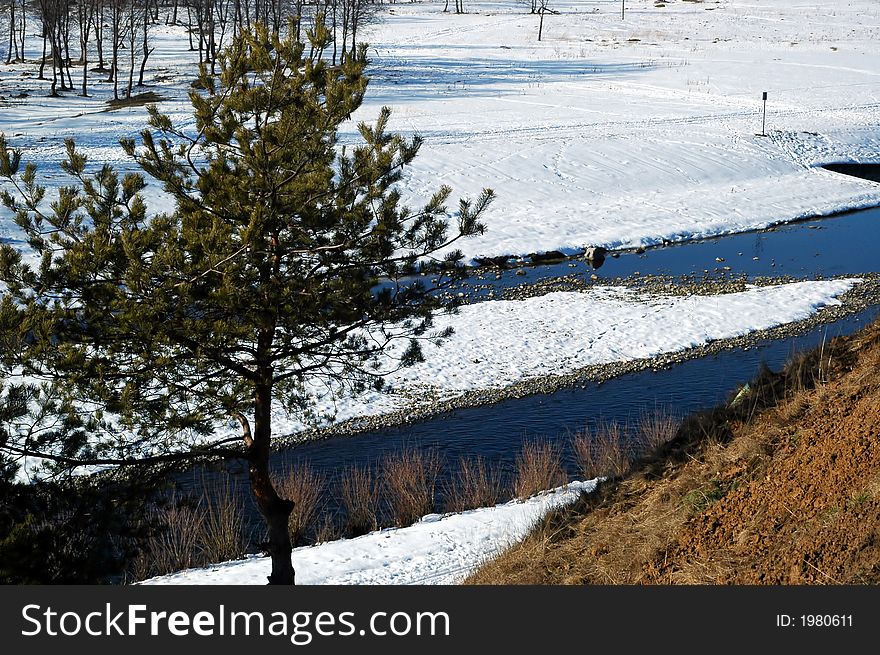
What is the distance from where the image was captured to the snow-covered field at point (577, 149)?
61.8ft

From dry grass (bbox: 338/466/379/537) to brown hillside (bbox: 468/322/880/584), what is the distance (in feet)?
10.6

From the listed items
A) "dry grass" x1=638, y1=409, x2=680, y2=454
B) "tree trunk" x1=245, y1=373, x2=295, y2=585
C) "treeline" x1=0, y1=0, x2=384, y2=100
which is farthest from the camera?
"treeline" x1=0, y1=0, x2=384, y2=100

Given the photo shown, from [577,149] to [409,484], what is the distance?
26.3m

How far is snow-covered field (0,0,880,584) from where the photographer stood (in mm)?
18828

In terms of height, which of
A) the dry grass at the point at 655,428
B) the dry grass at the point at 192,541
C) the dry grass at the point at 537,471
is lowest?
the dry grass at the point at 192,541

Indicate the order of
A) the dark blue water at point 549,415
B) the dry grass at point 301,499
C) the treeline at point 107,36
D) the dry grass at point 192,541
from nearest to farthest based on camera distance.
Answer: the dry grass at point 192,541 → the dry grass at point 301,499 → the dark blue water at point 549,415 → the treeline at point 107,36

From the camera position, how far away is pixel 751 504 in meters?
8.61

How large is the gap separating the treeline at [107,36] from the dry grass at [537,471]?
3021 centimetres

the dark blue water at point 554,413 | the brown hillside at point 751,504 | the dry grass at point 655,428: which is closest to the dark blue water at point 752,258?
the dark blue water at point 554,413

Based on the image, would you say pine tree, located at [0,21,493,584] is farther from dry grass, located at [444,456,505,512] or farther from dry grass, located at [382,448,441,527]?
dry grass, located at [444,456,505,512]

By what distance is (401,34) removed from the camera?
71375mm

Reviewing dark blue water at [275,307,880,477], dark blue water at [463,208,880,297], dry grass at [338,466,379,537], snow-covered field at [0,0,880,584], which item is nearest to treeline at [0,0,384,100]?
snow-covered field at [0,0,880,584]

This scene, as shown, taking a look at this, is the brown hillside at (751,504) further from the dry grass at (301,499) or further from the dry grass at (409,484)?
the dry grass at (301,499)

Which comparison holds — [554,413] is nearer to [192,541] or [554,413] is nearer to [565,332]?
[565,332]
